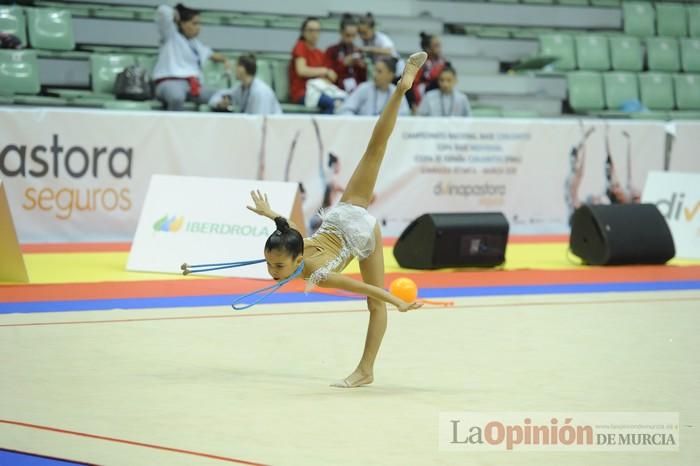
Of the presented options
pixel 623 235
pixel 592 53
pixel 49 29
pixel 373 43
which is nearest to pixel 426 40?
pixel 373 43

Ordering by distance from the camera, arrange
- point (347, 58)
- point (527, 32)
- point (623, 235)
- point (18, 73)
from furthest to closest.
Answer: point (527, 32)
point (347, 58)
point (18, 73)
point (623, 235)

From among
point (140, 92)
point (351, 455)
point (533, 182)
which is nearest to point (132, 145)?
point (140, 92)

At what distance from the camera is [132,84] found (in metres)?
12.3

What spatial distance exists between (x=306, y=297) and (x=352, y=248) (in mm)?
2925

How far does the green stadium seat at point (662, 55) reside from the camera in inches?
704

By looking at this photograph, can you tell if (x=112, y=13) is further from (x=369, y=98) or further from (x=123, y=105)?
(x=369, y=98)

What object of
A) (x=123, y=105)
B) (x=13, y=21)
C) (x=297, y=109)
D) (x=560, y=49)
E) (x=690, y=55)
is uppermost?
(x=13, y=21)

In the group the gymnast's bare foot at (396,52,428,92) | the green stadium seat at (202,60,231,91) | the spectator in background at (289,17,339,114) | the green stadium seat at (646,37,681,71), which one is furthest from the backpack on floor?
the green stadium seat at (646,37,681,71)

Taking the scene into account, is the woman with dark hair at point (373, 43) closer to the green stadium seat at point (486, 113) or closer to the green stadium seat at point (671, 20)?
the green stadium seat at point (486, 113)

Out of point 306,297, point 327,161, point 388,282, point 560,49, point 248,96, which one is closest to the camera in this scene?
point 306,297

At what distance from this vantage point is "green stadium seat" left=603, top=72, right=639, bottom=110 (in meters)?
16.7

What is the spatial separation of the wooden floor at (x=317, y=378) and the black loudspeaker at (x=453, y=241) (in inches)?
68.1

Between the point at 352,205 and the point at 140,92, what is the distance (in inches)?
300

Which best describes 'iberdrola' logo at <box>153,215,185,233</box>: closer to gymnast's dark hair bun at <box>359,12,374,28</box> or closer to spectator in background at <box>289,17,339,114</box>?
spectator in background at <box>289,17,339,114</box>
